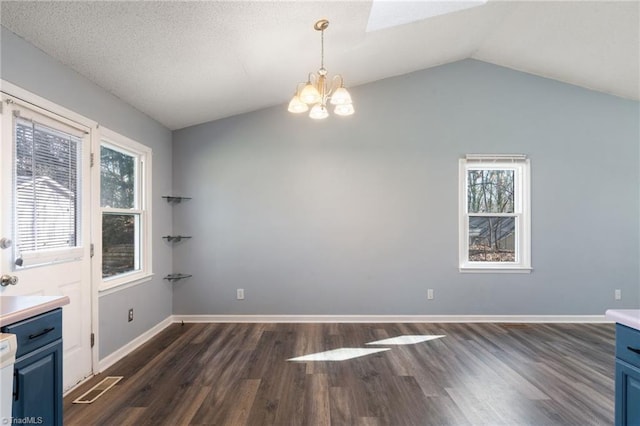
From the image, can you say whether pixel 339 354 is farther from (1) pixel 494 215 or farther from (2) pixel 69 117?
(2) pixel 69 117

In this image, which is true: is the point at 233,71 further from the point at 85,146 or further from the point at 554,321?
the point at 554,321

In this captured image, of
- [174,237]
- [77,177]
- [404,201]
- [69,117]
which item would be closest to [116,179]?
[77,177]

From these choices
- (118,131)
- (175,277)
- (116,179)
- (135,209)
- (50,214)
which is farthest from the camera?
(175,277)

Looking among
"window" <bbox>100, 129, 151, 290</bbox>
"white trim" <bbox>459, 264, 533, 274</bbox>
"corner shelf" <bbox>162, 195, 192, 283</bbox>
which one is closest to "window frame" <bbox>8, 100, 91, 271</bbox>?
"window" <bbox>100, 129, 151, 290</bbox>

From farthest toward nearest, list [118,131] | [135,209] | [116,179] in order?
[135,209]
[116,179]
[118,131]

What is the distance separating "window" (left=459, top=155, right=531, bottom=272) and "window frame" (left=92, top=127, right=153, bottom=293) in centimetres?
386

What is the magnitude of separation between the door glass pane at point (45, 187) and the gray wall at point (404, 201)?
1639mm

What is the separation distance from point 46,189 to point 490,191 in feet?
15.1

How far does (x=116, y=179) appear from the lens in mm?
3074

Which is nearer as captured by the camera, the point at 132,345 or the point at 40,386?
the point at 40,386

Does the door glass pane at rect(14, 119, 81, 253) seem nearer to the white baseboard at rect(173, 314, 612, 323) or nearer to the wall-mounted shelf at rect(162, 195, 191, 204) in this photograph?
the wall-mounted shelf at rect(162, 195, 191, 204)

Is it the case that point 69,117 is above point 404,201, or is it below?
above

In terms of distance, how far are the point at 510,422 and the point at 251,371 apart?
195 cm

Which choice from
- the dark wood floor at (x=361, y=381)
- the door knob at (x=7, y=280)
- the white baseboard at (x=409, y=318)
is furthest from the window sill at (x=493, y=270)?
the door knob at (x=7, y=280)
